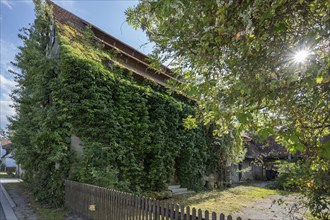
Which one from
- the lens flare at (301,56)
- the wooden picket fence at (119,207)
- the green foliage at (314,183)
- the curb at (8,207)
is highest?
the lens flare at (301,56)

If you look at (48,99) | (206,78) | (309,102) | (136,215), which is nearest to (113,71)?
(48,99)

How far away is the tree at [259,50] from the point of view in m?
2.65

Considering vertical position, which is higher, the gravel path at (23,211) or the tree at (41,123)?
the tree at (41,123)

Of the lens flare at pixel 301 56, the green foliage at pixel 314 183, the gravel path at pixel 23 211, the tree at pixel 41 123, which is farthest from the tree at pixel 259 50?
the tree at pixel 41 123

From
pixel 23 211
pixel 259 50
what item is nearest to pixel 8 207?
pixel 23 211

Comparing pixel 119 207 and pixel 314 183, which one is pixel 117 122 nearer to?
pixel 119 207

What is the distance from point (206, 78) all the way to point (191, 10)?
0.95 m

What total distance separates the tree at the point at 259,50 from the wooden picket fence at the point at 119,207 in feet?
5.56

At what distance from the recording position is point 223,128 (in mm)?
5074

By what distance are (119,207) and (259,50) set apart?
4543 millimetres

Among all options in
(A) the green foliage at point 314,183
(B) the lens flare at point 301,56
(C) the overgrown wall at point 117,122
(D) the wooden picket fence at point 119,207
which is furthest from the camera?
(C) the overgrown wall at point 117,122

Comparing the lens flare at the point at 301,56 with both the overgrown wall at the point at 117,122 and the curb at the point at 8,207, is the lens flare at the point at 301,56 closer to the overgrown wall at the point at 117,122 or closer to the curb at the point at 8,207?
the overgrown wall at the point at 117,122

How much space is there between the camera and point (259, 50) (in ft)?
9.80

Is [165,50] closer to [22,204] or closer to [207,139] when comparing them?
[22,204]
